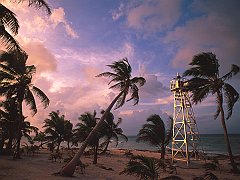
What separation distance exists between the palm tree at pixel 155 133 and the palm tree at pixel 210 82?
7721mm

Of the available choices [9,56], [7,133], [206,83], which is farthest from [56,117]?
[206,83]

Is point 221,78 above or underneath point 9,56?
underneath

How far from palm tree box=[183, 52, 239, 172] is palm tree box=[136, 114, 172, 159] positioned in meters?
7.72

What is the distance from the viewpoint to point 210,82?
1953cm

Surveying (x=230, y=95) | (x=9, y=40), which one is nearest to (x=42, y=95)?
(x=9, y=40)

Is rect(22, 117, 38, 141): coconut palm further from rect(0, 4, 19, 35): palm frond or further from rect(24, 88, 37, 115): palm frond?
rect(0, 4, 19, 35): palm frond

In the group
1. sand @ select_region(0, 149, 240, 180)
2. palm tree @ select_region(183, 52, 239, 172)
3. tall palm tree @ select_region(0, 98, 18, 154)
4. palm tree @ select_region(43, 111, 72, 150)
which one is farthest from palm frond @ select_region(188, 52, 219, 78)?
palm tree @ select_region(43, 111, 72, 150)

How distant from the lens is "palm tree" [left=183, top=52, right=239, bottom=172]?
18.5m

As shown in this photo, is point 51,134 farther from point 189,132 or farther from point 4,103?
point 189,132

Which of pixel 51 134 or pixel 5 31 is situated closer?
pixel 5 31

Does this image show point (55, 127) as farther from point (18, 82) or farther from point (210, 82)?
point (210, 82)

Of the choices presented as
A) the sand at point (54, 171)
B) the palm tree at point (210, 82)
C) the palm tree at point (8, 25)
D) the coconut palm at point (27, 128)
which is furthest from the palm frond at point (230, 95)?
the coconut palm at point (27, 128)

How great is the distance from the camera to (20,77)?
738 inches

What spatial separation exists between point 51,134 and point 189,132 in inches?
957
